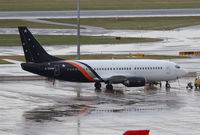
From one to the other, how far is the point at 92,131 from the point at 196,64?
45719 millimetres

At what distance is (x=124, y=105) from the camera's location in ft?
150

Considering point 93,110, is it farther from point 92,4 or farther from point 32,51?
point 92,4

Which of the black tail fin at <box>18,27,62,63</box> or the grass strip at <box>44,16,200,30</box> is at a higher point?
the grass strip at <box>44,16,200,30</box>

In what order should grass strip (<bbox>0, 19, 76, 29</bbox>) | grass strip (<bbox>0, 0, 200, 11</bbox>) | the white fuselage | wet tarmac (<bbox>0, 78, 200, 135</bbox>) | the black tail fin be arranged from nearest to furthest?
wet tarmac (<bbox>0, 78, 200, 135</bbox>), the black tail fin, the white fuselage, grass strip (<bbox>0, 19, 76, 29</bbox>), grass strip (<bbox>0, 0, 200, 11</bbox>)

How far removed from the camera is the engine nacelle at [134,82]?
54.2 meters

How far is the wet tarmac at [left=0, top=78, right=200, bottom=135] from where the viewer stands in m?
35.4

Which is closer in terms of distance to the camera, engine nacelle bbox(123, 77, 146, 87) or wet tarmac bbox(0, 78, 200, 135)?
wet tarmac bbox(0, 78, 200, 135)

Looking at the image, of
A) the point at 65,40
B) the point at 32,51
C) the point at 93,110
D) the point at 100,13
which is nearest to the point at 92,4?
the point at 100,13

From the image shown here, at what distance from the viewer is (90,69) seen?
54781 millimetres

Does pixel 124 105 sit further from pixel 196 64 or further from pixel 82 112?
pixel 196 64

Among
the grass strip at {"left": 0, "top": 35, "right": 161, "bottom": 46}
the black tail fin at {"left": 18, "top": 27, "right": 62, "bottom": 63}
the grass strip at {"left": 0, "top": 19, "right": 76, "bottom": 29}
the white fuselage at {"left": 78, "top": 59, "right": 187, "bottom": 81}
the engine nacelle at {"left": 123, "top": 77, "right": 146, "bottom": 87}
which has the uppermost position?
the grass strip at {"left": 0, "top": 19, "right": 76, "bottom": 29}

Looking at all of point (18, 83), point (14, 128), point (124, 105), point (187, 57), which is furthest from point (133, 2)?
point (14, 128)

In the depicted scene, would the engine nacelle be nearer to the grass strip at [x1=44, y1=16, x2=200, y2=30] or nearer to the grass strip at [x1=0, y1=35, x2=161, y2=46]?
the grass strip at [x1=0, y1=35, x2=161, y2=46]

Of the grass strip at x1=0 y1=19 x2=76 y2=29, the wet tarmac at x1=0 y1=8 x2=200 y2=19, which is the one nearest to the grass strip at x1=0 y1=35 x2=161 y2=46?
the grass strip at x1=0 y1=19 x2=76 y2=29
